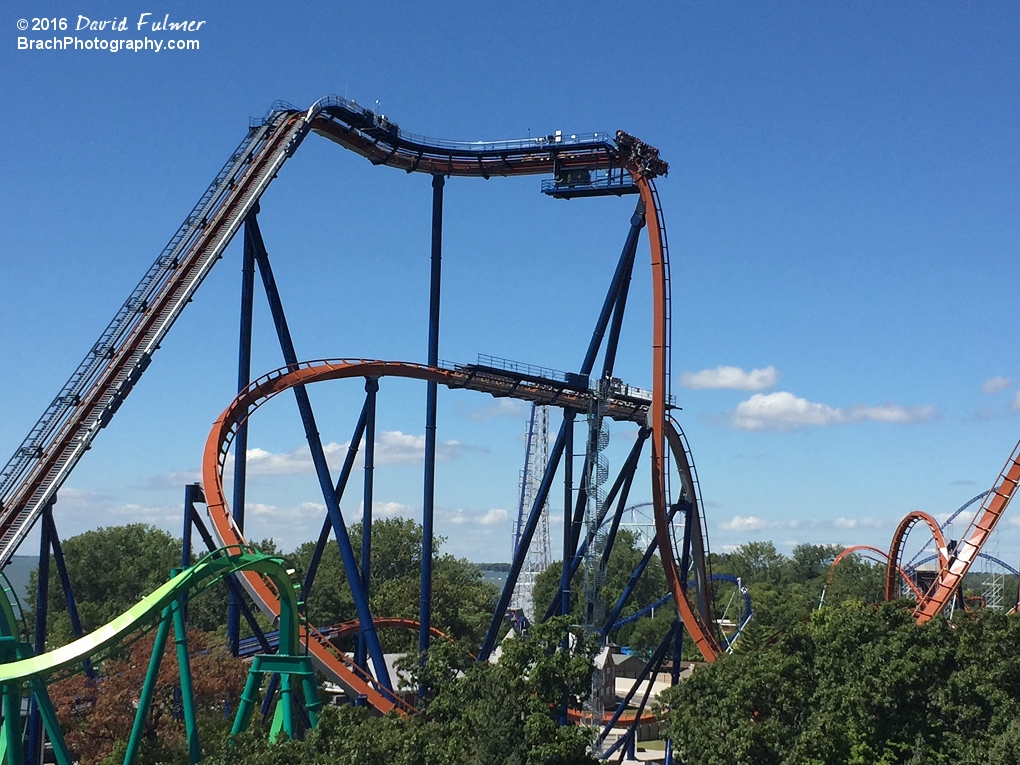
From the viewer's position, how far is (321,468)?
24938 mm

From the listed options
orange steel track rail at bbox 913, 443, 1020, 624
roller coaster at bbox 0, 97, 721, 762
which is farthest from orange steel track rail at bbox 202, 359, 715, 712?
orange steel track rail at bbox 913, 443, 1020, 624

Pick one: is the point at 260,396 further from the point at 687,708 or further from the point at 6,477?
the point at 687,708

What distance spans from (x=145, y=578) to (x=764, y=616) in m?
32.9

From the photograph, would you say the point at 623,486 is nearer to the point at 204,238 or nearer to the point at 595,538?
the point at 595,538

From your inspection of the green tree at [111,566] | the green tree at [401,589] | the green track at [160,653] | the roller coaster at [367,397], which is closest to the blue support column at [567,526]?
the roller coaster at [367,397]

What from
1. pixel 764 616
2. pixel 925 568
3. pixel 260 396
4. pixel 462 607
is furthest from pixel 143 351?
pixel 764 616

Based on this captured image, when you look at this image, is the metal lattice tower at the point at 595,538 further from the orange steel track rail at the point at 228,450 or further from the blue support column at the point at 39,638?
the blue support column at the point at 39,638

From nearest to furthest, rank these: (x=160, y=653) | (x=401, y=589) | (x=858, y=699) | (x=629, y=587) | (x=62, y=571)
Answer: (x=160, y=653) → (x=858, y=699) → (x=62, y=571) → (x=629, y=587) → (x=401, y=589)

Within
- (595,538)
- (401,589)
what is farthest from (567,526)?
(401,589)

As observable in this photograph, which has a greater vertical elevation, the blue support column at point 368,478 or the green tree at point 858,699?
the blue support column at point 368,478

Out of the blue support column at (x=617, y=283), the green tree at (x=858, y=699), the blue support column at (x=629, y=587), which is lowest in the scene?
the green tree at (x=858, y=699)

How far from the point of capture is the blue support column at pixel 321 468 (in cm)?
2383

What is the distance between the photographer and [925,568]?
132 ft

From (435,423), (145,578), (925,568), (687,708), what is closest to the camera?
(687,708)
